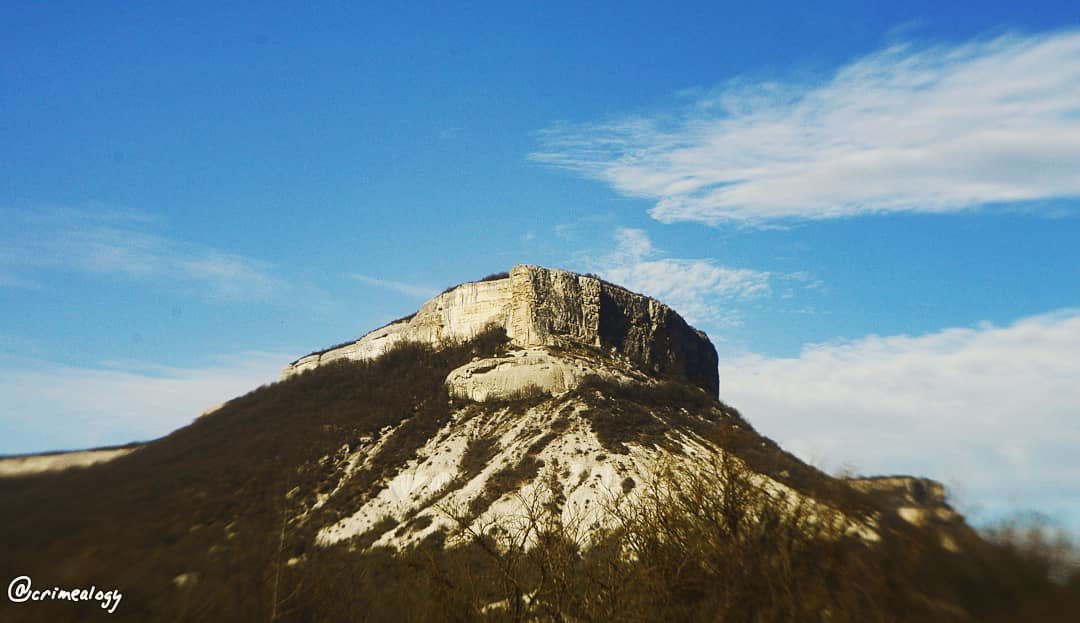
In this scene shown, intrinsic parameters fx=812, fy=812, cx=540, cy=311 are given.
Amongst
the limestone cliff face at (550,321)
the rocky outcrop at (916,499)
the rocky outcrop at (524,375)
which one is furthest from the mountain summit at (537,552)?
the limestone cliff face at (550,321)

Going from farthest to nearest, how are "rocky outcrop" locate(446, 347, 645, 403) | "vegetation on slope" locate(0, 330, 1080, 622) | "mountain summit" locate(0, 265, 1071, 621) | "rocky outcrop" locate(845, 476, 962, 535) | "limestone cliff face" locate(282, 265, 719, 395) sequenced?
"limestone cliff face" locate(282, 265, 719, 395), "rocky outcrop" locate(446, 347, 645, 403), "rocky outcrop" locate(845, 476, 962, 535), "mountain summit" locate(0, 265, 1071, 621), "vegetation on slope" locate(0, 330, 1080, 622)

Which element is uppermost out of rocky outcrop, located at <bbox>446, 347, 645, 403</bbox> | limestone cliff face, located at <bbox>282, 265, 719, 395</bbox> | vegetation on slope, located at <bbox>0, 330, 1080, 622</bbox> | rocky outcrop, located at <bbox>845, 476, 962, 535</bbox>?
limestone cliff face, located at <bbox>282, 265, 719, 395</bbox>

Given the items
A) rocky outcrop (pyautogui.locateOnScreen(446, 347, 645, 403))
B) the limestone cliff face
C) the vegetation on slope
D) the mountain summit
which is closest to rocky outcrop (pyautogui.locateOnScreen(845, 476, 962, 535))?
the mountain summit

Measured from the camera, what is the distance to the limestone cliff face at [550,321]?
77875 mm

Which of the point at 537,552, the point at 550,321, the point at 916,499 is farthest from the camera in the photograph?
the point at 550,321

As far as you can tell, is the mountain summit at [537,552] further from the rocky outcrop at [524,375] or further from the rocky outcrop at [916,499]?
the rocky outcrop at [524,375]

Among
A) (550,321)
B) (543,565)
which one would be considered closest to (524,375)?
(550,321)

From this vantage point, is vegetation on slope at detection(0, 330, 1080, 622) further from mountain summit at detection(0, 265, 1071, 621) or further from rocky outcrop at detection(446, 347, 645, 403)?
rocky outcrop at detection(446, 347, 645, 403)

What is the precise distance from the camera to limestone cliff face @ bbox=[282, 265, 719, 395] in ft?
255

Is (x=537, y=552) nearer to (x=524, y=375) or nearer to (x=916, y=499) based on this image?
(x=916, y=499)

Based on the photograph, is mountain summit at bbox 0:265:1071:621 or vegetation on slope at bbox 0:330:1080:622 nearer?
vegetation on slope at bbox 0:330:1080:622

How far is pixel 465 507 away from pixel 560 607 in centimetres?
3590

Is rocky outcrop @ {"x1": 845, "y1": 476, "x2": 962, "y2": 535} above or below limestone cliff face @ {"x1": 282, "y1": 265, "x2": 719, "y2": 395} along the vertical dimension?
below

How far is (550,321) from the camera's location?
254ft
